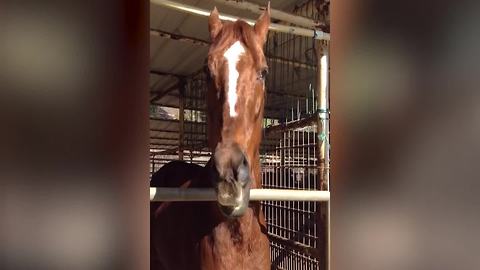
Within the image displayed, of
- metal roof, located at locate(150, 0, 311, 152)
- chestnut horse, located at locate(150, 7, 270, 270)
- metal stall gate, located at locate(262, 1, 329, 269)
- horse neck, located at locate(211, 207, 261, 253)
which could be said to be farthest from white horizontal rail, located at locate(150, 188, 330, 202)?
metal roof, located at locate(150, 0, 311, 152)

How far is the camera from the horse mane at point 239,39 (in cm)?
148

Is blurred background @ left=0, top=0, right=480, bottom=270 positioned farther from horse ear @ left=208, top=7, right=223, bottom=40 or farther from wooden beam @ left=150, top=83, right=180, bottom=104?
wooden beam @ left=150, top=83, right=180, bottom=104

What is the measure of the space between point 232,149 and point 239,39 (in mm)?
524

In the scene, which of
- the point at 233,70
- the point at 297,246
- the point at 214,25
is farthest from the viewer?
the point at 297,246

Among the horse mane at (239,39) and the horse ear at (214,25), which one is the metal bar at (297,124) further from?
the horse ear at (214,25)

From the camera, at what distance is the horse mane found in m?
1.48

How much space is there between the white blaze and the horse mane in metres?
0.03
